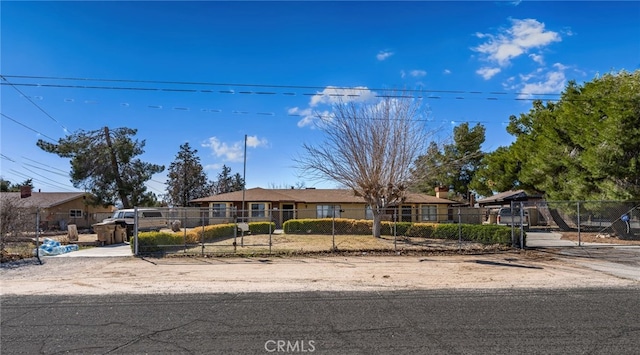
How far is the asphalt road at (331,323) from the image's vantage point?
5.16 m

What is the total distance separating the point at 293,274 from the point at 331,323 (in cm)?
477

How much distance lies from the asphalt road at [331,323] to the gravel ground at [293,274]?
857mm

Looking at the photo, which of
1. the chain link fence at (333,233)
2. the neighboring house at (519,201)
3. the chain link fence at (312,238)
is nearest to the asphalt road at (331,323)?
the chain link fence at (333,233)

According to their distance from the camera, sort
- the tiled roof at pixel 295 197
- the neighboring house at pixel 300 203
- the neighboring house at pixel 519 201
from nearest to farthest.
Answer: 1. the neighboring house at pixel 519 201
2. the neighboring house at pixel 300 203
3. the tiled roof at pixel 295 197

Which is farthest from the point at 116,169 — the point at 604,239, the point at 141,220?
the point at 604,239

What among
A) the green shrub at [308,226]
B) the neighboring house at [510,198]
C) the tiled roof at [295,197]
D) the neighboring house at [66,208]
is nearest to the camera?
the green shrub at [308,226]

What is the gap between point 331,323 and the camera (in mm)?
6199

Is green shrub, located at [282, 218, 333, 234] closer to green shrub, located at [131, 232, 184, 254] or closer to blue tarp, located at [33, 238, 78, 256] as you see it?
green shrub, located at [131, 232, 184, 254]

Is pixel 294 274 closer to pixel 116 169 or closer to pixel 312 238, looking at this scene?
pixel 312 238

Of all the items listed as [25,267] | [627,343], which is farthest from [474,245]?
[25,267]

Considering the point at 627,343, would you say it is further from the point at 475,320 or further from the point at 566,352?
the point at 475,320

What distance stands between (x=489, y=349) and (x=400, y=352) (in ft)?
3.58

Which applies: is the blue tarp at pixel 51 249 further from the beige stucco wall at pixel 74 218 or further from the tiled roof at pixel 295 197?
the beige stucco wall at pixel 74 218

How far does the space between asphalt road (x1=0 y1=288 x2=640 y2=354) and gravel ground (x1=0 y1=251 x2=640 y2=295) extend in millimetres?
857
